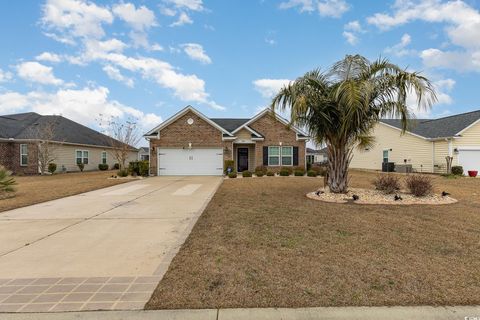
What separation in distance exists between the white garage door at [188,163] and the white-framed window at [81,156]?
1067cm

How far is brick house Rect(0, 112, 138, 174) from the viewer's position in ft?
76.5

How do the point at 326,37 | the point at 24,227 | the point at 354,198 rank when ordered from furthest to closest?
the point at 326,37 → the point at 354,198 → the point at 24,227

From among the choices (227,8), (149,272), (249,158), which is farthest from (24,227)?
(249,158)

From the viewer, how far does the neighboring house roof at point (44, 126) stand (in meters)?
24.0

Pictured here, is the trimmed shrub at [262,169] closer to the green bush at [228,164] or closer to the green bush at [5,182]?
the green bush at [228,164]

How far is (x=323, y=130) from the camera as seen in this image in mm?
10562

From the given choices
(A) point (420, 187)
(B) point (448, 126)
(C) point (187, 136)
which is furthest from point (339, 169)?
(B) point (448, 126)

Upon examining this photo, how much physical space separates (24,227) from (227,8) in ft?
40.0

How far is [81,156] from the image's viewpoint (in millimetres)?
28531

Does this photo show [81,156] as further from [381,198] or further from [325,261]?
[325,261]

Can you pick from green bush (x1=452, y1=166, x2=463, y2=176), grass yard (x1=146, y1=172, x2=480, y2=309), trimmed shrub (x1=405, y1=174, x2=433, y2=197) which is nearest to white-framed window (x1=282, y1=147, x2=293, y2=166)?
green bush (x1=452, y1=166, x2=463, y2=176)

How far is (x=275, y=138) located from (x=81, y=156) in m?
18.7

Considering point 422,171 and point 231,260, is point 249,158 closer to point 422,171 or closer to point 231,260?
point 422,171

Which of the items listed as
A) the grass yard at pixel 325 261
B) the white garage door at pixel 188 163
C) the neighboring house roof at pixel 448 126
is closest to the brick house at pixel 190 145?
the white garage door at pixel 188 163
